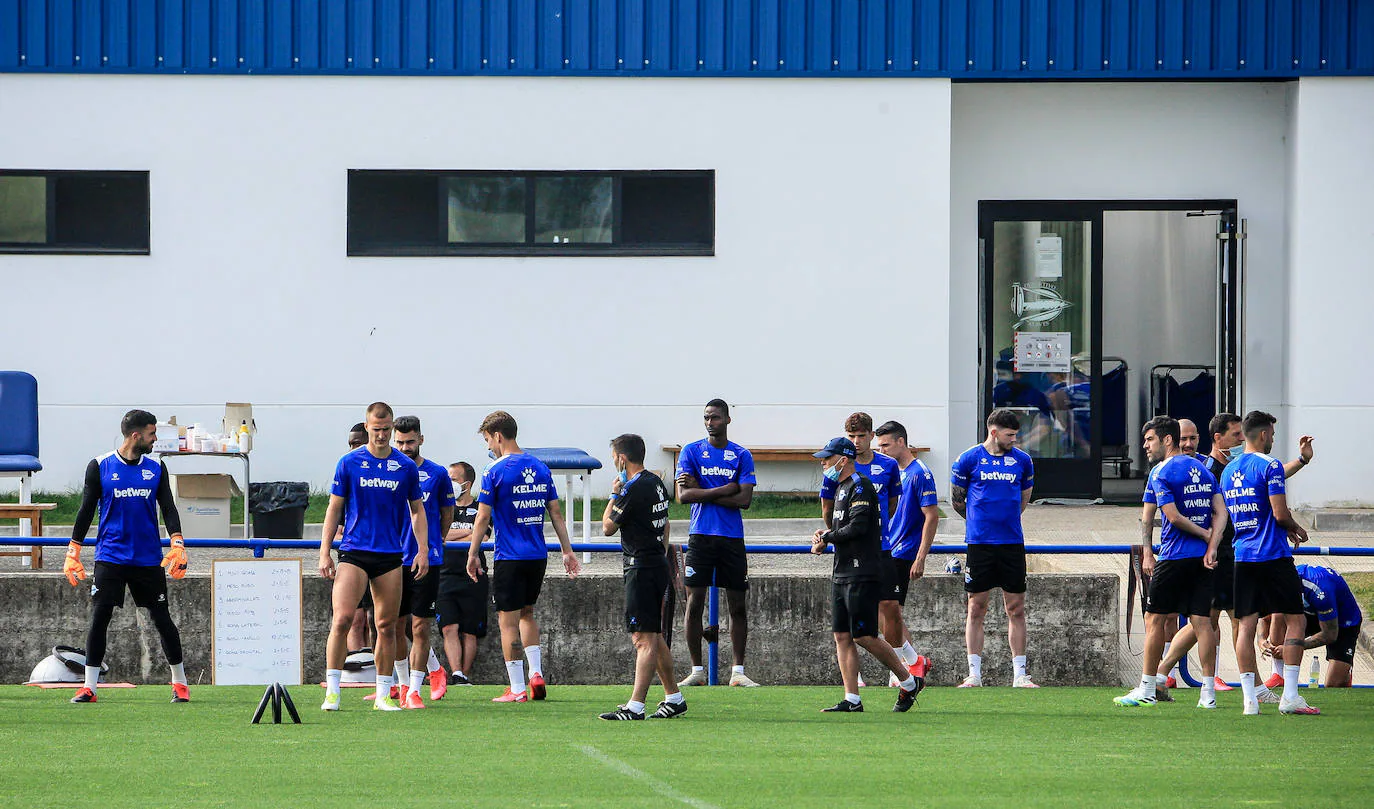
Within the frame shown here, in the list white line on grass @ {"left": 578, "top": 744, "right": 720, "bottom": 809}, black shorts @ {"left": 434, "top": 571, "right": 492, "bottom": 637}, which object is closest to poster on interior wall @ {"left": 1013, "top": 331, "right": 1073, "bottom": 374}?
black shorts @ {"left": 434, "top": 571, "right": 492, "bottom": 637}

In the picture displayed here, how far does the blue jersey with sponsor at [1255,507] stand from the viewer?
10539 mm

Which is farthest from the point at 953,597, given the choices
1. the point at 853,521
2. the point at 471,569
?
the point at 471,569

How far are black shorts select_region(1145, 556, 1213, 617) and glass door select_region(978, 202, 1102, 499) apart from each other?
29.1 ft

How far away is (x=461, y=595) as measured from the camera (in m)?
13.0

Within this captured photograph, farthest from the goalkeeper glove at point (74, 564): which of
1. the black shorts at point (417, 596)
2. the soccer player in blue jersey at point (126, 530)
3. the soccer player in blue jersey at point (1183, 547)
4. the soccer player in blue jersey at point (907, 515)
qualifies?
the soccer player in blue jersey at point (1183, 547)

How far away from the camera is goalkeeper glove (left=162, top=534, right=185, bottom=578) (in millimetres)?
11570

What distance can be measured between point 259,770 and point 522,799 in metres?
1.60

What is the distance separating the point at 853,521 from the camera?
10.4 m

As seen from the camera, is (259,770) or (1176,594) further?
(1176,594)

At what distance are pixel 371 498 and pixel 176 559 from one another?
205 centimetres

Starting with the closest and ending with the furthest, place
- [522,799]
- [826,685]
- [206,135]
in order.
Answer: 1. [522,799]
2. [826,685]
3. [206,135]

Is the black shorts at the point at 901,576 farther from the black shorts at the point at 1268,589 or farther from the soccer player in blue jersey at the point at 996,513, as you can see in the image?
the black shorts at the point at 1268,589

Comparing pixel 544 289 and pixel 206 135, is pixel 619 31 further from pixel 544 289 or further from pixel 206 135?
pixel 206 135

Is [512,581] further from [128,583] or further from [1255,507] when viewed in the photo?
[1255,507]
